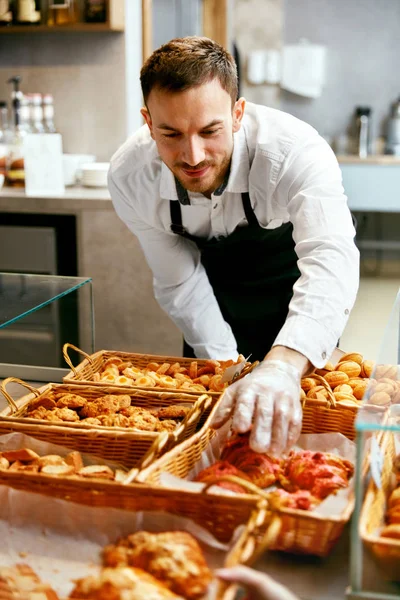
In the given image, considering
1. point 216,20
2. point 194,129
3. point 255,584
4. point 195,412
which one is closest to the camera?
point 255,584

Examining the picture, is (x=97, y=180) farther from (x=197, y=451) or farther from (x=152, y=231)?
(x=197, y=451)

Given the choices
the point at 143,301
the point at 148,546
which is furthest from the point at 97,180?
the point at 148,546

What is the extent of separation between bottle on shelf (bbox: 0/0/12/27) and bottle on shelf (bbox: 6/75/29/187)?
0.28 m

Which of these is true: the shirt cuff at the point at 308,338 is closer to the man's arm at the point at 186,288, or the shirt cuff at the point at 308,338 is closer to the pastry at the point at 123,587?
the pastry at the point at 123,587

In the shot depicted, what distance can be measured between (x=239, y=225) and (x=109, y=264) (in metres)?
1.32

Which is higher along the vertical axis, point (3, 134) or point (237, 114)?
point (237, 114)

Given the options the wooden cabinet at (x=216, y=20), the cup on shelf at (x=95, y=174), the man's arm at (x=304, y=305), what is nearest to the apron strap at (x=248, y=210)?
the man's arm at (x=304, y=305)

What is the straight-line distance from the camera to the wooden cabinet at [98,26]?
3.43 metres

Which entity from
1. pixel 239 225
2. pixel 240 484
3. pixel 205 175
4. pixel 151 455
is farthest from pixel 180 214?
pixel 240 484

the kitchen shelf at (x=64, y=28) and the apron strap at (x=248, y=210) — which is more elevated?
the kitchen shelf at (x=64, y=28)

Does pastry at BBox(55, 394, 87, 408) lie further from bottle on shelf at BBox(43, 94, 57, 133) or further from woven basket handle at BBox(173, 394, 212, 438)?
bottle on shelf at BBox(43, 94, 57, 133)

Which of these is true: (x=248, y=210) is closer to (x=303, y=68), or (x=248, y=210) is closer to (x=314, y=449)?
(x=314, y=449)

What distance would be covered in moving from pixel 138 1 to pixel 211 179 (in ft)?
7.59

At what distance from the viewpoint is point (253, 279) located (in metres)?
2.36
